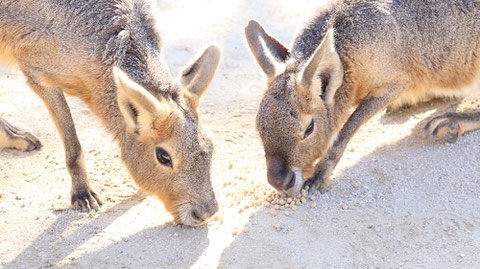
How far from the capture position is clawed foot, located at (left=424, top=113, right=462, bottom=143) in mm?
6023

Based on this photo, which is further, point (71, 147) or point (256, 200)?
point (71, 147)

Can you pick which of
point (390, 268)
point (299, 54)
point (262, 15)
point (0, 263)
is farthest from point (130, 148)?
point (262, 15)

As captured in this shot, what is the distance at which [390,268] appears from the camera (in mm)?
4465

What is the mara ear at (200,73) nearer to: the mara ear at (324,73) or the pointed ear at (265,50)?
the pointed ear at (265,50)

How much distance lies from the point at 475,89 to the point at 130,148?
12.4 ft

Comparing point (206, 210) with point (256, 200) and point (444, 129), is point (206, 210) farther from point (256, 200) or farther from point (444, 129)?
point (444, 129)

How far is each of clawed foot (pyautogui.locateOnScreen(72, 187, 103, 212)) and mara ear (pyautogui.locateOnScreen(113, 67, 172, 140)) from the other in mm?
943

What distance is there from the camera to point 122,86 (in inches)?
170

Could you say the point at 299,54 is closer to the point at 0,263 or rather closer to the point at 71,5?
the point at 71,5

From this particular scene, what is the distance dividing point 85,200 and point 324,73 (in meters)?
2.40

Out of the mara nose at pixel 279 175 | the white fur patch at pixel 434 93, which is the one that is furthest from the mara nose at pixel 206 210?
the white fur patch at pixel 434 93

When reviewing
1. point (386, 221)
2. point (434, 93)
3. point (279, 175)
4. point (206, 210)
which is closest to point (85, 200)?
point (206, 210)

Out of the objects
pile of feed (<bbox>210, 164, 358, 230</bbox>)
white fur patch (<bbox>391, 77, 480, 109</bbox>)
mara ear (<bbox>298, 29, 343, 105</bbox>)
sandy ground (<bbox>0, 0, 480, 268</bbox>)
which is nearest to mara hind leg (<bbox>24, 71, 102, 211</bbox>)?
sandy ground (<bbox>0, 0, 480, 268</bbox>)

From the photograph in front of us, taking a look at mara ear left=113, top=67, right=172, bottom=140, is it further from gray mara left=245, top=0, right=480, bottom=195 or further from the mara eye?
gray mara left=245, top=0, right=480, bottom=195
